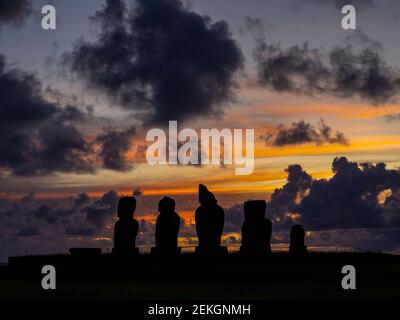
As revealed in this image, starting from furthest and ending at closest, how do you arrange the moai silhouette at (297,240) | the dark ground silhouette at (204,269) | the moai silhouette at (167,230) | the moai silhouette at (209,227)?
the moai silhouette at (297,240) < the moai silhouette at (209,227) < the moai silhouette at (167,230) < the dark ground silhouette at (204,269)

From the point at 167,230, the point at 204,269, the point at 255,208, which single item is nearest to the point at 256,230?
the point at 255,208

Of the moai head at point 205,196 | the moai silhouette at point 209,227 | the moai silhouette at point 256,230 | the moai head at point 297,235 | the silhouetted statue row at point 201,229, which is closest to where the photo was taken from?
the silhouetted statue row at point 201,229

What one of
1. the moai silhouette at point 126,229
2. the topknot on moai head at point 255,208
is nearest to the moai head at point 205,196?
the topknot on moai head at point 255,208

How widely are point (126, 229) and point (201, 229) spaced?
438cm

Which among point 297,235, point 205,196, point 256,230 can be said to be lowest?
point 297,235

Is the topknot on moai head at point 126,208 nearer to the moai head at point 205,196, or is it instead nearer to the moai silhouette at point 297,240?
the moai head at point 205,196

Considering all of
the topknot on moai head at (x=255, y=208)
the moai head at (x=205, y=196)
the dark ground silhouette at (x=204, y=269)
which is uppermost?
the moai head at (x=205, y=196)

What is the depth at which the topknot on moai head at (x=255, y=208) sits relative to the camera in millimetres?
45938

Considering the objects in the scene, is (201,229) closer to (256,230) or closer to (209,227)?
(209,227)

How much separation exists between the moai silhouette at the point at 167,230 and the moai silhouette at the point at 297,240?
25.1 ft

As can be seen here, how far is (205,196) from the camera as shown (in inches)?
1813

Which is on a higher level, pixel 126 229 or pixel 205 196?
pixel 205 196

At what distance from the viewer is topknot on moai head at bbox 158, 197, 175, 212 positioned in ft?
148
